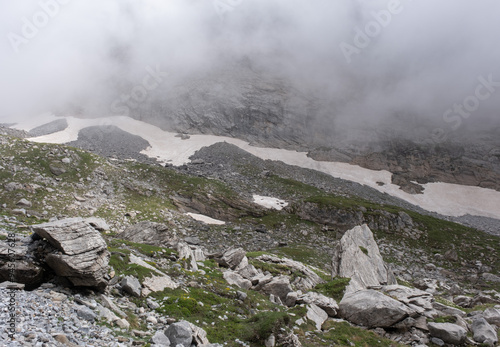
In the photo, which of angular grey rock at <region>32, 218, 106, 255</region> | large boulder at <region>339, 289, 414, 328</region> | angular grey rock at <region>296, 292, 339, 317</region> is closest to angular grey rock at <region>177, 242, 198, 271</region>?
angular grey rock at <region>296, 292, 339, 317</region>

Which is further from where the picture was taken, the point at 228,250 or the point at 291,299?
the point at 228,250

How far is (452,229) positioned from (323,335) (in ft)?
222

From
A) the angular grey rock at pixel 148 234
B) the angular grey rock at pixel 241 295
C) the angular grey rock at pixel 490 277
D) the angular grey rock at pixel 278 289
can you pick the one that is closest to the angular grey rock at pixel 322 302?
the angular grey rock at pixel 278 289

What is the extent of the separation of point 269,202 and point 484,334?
176 feet

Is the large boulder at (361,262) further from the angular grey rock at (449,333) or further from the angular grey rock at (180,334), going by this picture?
the angular grey rock at (180,334)

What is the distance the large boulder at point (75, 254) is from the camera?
1245 cm

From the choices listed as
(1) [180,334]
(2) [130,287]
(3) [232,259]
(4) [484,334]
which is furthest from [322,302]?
(2) [130,287]

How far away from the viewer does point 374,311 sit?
62.3 ft

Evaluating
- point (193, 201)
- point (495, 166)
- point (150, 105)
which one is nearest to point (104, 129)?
point (150, 105)

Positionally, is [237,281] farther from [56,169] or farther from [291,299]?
[56,169]

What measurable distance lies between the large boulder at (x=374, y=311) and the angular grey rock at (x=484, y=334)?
4074 millimetres

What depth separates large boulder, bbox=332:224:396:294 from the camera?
3056 cm

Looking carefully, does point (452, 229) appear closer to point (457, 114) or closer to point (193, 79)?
point (457, 114)

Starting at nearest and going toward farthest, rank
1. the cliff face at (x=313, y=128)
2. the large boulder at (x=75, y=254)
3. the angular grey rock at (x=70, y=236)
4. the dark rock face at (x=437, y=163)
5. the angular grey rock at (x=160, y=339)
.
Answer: the angular grey rock at (x=160, y=339), the large boulder at (x=75, y=254), the angular grey rock at (x=70, y=236), the dark rock face at (x=437, y=163), the cliff face at (x=313, y=128)
